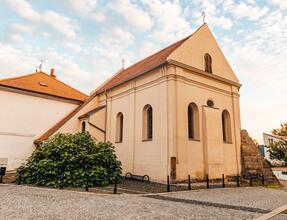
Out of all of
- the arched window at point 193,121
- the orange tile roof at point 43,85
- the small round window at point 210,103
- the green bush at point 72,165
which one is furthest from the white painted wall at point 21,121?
the small round window at point 210,103

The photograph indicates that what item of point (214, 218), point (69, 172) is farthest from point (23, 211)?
point (69, 172)

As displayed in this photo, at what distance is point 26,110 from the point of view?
20516 millimetres

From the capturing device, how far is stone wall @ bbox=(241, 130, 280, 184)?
→ 17.2 m

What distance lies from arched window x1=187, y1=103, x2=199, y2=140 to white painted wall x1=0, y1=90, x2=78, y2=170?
12.8 meters

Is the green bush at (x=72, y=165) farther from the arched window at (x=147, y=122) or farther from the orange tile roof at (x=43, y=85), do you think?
the orange tile roof at (x=43, y=85)

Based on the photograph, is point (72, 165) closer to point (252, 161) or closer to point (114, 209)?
point (114, 209)

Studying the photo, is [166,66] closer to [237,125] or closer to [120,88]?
[120,88]

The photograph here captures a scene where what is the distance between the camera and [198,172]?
48.3 ft

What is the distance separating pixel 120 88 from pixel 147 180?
8001mm

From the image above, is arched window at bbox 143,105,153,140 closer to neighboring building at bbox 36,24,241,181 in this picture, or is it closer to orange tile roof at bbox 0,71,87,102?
neighboring building at bbox 36,24,241,181

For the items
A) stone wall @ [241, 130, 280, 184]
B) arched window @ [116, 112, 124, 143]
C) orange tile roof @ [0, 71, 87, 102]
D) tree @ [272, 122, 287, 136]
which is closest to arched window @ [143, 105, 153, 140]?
arched window @ [116, 112, 124, 143]

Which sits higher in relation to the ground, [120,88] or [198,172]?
[120,88]

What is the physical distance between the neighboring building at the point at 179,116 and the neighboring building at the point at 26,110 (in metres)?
1.47

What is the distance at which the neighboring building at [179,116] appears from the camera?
1441 cm
